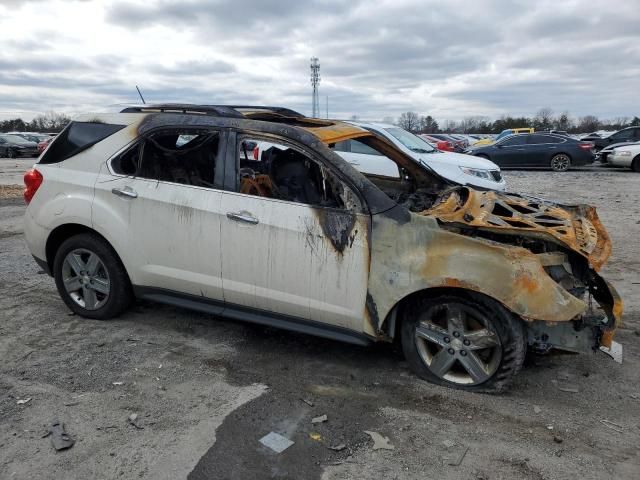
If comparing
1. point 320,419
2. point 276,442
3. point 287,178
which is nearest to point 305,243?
point 287,178

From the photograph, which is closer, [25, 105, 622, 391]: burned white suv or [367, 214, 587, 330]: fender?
[367, 214, 587, 330]: fender

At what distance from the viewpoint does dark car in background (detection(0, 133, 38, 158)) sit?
2888 centimetres

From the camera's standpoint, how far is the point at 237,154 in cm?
393

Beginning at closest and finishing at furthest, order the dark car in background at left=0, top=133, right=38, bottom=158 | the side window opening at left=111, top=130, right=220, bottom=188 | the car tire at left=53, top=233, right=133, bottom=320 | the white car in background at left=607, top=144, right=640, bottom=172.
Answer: the side window opening at left=111, top=130, right=220, bottom=188 < the car tire at left=53, top=233, right=133, bottom=320 < the white car in background at left=607, top=144, right=640, bottom=172 < the dark car in background at left=0, top=133, right=38, bottom=158

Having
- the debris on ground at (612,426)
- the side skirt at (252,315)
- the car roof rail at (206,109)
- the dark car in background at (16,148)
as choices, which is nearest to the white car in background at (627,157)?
the car roof rail at (206,109)

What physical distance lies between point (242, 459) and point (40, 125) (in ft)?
255

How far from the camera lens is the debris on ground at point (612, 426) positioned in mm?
3121

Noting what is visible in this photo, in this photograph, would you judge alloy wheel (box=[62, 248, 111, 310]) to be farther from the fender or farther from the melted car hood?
the melted car hood

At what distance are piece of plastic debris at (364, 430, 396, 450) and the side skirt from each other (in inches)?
28.2

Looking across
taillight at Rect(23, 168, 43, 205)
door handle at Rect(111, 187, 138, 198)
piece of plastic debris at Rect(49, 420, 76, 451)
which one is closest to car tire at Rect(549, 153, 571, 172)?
door handle at Rect(111, 187, 138, 198)

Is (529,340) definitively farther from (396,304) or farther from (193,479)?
(193,479)

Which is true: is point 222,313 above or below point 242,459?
above

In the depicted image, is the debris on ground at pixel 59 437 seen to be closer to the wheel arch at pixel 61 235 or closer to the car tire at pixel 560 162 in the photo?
the wheel arch at pixel 61 235

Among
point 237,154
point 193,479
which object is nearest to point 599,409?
point 193,479
